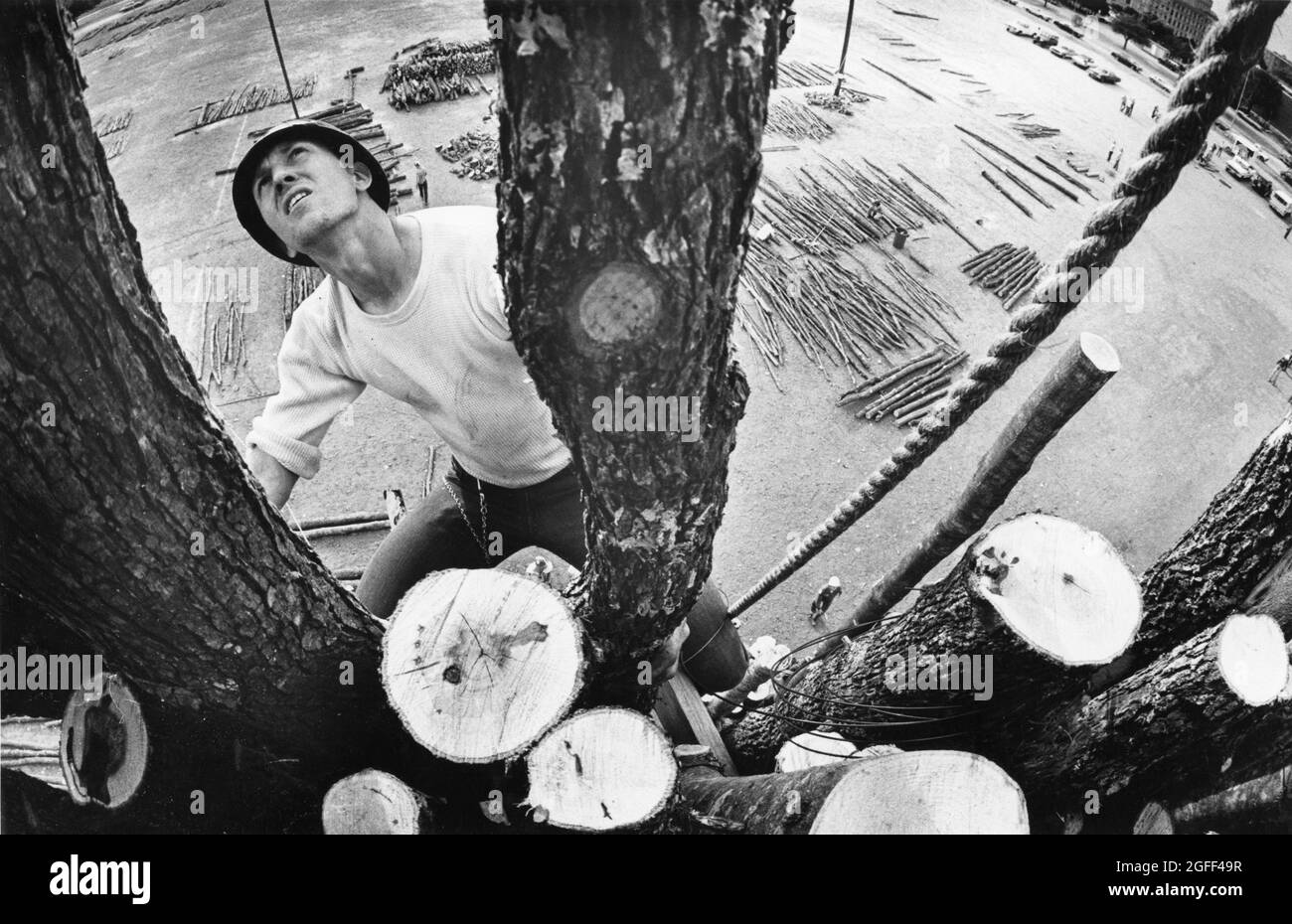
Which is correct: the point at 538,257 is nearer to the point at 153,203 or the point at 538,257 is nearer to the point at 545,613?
the point at 545,613

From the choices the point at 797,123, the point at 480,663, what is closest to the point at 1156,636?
the point at 480,663

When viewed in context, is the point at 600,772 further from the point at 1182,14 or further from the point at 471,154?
the point at 1182,14

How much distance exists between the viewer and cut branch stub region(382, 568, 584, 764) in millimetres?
1698

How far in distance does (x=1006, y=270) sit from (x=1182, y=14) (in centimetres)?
831

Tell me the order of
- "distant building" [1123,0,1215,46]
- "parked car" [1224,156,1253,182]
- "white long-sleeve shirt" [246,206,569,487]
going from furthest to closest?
1. "distant building" [1123,0,1215,46]
2. "parked car" [1224,156,1253,182]
3. "white long-sleeve shirt" [246,206,569,487]

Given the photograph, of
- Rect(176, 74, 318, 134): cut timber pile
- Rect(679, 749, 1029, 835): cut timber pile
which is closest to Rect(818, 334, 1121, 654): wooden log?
Rect(679, 749, 1029, 835): cut timber pile

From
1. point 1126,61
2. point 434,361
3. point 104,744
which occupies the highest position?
point 1126,61

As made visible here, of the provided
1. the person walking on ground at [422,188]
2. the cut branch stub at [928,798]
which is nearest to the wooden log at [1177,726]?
the cut branch stub at [928,798]

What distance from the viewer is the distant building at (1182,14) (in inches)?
440

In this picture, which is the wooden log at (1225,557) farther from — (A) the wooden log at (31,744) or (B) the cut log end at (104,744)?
(A) the wooden log at (31,744)

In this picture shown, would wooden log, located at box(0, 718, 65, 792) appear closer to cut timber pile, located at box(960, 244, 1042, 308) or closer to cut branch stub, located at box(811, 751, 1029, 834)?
cut branch stub, located at box(811, 751, 1029, 834)

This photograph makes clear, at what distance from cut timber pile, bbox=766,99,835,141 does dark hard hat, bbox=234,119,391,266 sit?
25.3 feet

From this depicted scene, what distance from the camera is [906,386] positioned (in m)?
5.89

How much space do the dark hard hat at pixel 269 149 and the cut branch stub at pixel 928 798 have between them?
6.77ft
